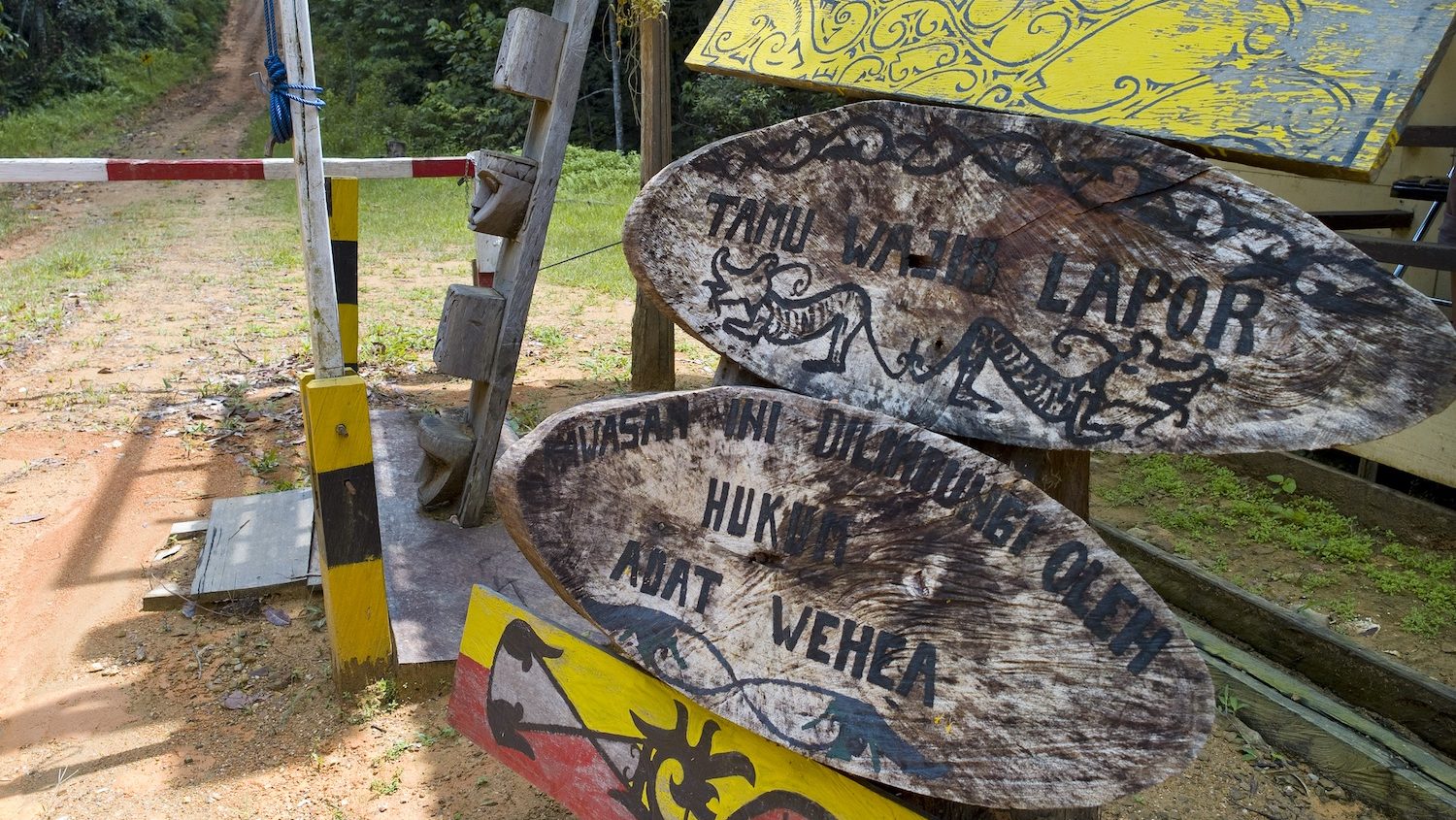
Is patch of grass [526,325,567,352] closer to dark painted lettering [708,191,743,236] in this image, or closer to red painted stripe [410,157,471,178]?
red painted stripe [410,157,471,178]

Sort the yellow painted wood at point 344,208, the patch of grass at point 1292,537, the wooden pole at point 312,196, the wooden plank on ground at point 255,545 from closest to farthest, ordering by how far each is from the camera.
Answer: the wooden pole at point 312,196
the wooden plank on ground at point 255,545
the yellow painted wood at point 344,208
the patch of grass at point 1292,537

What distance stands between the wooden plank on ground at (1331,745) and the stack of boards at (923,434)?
6.33 feet

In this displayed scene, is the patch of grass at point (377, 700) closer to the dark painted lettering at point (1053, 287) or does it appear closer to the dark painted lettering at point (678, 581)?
the dark painted lettering at point (678, 581)

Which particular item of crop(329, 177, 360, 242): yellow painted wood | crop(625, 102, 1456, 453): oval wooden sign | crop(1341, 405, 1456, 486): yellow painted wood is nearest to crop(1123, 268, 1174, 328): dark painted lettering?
crop(625, 102, 1456, 453): oval wooden sign

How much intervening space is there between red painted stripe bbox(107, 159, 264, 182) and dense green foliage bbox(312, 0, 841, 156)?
32.3 ft

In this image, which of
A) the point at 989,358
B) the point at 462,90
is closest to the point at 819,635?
the point at 989,358

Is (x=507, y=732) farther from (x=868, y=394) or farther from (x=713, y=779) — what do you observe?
(x=868, y=394)

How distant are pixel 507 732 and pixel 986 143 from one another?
141 cm

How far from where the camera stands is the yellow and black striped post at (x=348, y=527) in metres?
2.77

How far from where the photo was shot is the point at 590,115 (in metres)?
18.0

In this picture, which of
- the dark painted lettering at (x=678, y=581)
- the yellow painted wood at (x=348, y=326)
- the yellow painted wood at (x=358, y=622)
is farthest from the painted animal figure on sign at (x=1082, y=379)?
the yellow painted wood at (x=348, y=326)

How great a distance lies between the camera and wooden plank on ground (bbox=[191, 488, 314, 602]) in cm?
377

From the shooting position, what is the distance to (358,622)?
3029 millimetres

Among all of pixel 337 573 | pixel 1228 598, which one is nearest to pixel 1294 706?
pixel 1228 598
